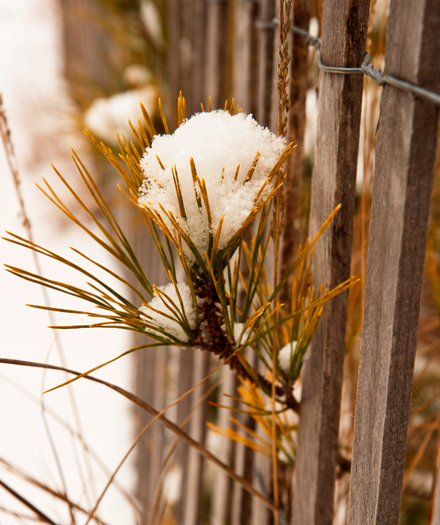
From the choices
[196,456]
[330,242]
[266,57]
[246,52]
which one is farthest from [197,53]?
[196,456]

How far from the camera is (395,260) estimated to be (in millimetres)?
270

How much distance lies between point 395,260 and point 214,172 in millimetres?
126

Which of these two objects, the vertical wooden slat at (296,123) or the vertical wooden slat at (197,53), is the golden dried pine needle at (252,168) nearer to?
the vertical wooden slat at (296,123)

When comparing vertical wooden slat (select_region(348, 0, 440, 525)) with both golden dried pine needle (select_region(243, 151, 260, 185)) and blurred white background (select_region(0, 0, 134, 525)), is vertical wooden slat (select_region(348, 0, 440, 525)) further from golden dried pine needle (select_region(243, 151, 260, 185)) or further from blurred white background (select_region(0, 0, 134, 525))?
blurred white background (select_region(0, 0, 134, 525))

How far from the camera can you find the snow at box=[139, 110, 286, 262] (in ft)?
0.98

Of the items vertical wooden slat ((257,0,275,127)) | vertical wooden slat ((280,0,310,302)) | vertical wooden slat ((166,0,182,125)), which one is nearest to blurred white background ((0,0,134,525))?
vertical wooden slat ((166,0,182,125))

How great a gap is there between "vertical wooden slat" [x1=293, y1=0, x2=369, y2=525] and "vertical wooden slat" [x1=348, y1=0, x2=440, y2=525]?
6cm

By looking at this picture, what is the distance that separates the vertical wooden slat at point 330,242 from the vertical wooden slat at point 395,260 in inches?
2.2

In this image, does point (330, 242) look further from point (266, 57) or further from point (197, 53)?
point (197, 53)

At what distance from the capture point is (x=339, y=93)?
0.32 m

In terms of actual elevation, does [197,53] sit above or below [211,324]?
above

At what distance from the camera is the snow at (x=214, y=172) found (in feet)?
0.98

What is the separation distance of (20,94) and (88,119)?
8.75 feet

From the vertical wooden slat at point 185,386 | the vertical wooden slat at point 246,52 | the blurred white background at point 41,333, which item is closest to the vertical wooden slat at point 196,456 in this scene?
the vertical wooden slat at point 185,386
